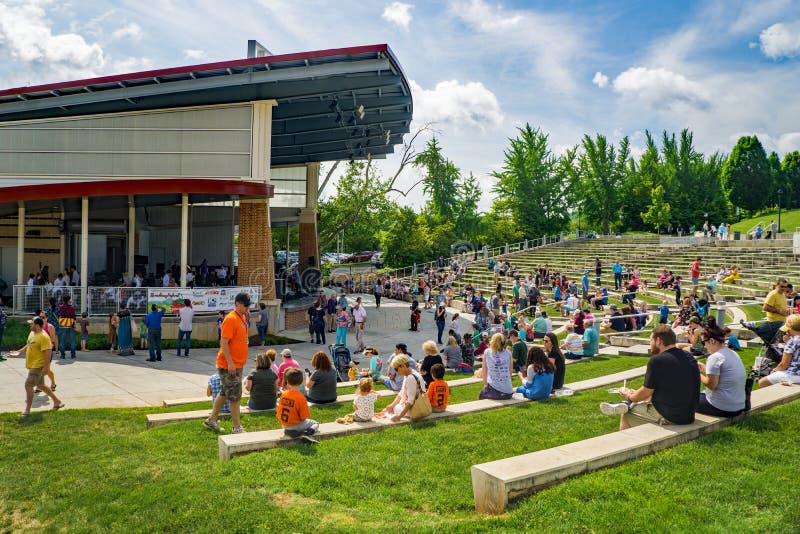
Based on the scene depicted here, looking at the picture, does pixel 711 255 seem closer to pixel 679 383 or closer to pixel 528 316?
pixel 528 316

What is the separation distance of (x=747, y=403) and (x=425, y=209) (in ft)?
176

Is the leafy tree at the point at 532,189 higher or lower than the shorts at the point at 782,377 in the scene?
higher

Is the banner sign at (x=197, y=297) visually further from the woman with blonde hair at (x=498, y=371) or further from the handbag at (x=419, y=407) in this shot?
the handbag at (x=419, y=407)

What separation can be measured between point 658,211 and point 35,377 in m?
59.8

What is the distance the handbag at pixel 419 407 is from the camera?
7.64 metres

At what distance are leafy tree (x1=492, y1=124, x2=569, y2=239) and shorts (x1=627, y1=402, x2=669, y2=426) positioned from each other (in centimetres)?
4819

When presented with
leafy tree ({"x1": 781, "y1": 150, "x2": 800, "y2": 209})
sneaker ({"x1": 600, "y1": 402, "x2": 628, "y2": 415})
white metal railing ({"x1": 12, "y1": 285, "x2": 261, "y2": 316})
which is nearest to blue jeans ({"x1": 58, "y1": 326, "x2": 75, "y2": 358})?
white metal railing ({"x1": 12, "y1": 285, "x2": 261, "y2": 316})

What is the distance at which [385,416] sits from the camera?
7.97 meters

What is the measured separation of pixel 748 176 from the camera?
224ft

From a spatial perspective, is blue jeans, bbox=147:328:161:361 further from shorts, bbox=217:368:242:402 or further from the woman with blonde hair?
the woman with blonde hair

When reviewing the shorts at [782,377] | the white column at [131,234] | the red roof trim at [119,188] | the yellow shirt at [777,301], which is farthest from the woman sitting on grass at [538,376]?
the white column at [131,234]

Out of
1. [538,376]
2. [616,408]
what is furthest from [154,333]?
[616,408]

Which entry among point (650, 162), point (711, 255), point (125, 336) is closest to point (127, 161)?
point (125, 336)

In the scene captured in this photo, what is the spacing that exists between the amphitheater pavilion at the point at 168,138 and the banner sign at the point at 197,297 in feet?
3.35
